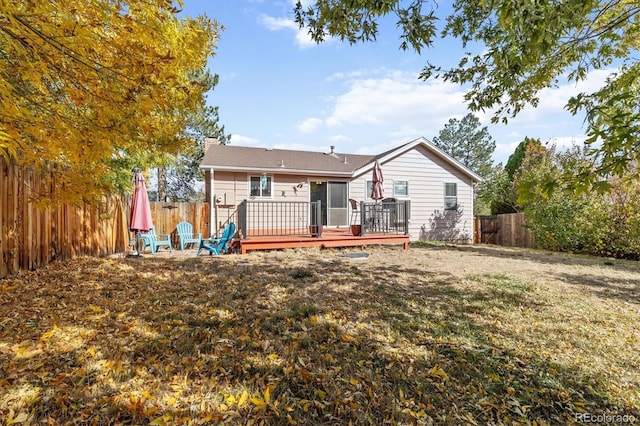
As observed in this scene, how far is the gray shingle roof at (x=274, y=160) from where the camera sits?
11672 mm

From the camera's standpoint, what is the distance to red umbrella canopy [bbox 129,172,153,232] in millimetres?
7309

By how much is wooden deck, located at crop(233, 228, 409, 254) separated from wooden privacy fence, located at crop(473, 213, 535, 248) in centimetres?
741

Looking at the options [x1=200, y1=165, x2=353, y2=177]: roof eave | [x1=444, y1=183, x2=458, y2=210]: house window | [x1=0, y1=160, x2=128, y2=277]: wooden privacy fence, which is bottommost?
[x1=0, y1=160, x2=128, y2=277]: wooden privacy fence

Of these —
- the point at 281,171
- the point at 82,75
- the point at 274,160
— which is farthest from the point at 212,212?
the point at 82,75

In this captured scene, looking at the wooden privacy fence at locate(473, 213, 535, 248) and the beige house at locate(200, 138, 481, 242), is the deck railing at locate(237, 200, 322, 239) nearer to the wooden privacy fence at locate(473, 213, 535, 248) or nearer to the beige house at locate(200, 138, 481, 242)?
the beige house at locate(200, 138, 481, 242)

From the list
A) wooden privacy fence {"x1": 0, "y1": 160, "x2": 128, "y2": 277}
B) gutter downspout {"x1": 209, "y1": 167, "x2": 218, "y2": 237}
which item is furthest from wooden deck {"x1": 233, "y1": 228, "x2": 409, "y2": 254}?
wooden privacy fence {"x1": 0, "y1": 160, "x2": 128, "y2": 277}

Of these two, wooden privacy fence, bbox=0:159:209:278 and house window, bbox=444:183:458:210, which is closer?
wooden privacy fence, bbox=0:159:209:278

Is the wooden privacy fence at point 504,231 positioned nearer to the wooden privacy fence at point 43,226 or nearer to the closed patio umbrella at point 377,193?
the closed patio umbrella at point 377,193

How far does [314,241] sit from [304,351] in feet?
21.2

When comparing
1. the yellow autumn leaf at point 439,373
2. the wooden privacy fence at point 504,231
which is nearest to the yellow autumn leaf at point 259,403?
the yellow autumn leaf at point 439,373

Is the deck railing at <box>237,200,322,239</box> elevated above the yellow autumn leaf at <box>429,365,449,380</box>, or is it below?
above

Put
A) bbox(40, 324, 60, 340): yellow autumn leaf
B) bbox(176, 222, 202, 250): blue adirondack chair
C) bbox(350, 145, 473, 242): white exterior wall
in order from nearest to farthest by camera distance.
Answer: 1. bbox(40, 324, 60, 340): yellow autumn leaf
2. bbox(176, 222, 202, 250): blue adirondack chair
3. bbox(350, 145, 473, 242): white exterior wall

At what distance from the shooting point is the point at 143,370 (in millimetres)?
2523

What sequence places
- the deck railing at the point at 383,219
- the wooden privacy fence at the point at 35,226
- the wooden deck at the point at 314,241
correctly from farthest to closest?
the deck railing at the point at 383,219
the wooden deck at the point at 314,241
the wooden privacy fence at the point at 35,226
